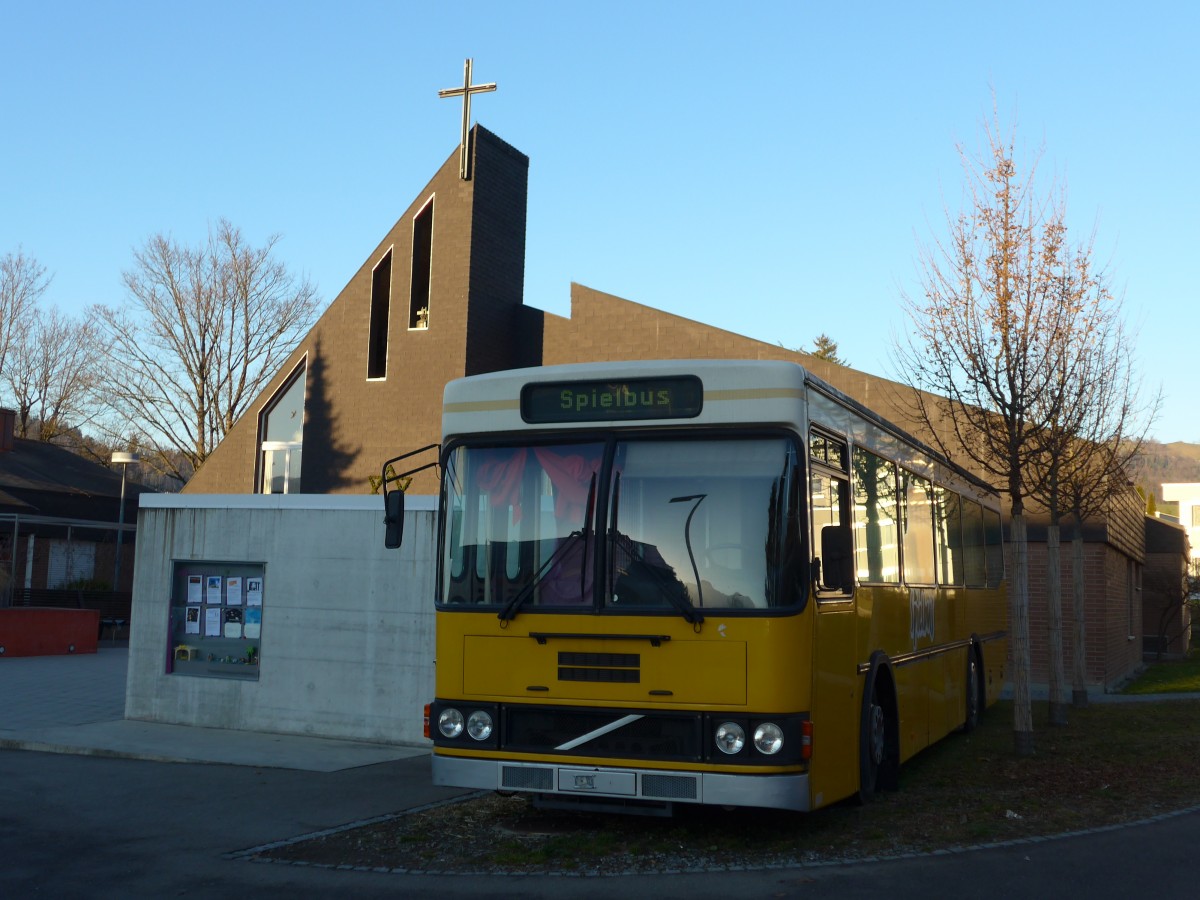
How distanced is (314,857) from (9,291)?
53.0 m

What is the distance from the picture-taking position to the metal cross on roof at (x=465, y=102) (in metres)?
28.4

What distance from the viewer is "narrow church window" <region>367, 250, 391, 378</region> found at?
29.9 metres

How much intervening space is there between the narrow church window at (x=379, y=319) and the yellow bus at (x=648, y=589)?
21.9 meters

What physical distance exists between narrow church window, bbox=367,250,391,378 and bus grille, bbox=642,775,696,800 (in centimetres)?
2338

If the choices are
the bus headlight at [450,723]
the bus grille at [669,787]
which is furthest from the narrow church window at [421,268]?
the bus grille at [669,787]

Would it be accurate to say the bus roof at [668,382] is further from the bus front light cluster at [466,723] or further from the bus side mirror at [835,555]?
the bus front light cluster at [466,723]

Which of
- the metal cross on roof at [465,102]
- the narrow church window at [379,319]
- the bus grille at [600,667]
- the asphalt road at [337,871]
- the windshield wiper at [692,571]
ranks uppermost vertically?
the metal cross on roof at [465,102]

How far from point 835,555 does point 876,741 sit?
8.79 ft

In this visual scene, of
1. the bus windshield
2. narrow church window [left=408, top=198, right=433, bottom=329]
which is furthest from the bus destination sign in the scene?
narrow church window [left=408, top=198, right=433, bottom=329]

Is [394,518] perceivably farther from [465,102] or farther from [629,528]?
[465,102]

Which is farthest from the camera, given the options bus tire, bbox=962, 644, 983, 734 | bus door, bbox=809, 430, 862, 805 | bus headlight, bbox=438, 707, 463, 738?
bus tire, bbox=962, 644, 983, 734

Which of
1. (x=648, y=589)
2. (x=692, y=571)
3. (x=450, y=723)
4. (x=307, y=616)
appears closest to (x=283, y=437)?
(x=307, y=616)

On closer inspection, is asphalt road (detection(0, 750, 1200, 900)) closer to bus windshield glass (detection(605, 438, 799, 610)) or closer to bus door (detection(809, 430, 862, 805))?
bus door (detection(809, 430, 862, 805))

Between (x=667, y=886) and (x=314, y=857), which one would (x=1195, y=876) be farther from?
(x=314, y=857)
